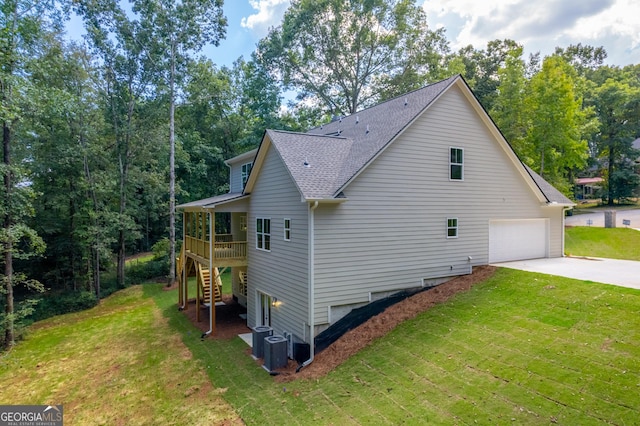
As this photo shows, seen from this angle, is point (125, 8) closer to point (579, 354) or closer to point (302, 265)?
point (302, 265)

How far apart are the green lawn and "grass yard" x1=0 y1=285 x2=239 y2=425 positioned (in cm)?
5

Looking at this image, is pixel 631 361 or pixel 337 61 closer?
pixel 631 361

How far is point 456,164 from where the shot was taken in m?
12.3

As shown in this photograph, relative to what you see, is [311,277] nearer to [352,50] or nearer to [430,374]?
[430,374]

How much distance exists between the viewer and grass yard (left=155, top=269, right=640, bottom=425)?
5902 millimetres

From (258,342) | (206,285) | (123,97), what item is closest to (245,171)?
(206,285)

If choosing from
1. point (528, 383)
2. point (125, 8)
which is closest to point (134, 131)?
point (125, 8)

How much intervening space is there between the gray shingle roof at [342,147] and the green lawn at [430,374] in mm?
4873

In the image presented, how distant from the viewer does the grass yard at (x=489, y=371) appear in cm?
590

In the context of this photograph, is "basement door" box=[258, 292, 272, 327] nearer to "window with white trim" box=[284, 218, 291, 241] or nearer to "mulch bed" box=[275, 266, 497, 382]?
"window with white trim" box=[284, 218, 291, 241]

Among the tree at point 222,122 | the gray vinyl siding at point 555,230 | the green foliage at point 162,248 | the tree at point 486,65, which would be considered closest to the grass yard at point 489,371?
the gray vinyl siding at point 555,230

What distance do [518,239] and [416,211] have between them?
5836 mm

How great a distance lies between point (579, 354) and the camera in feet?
22.1

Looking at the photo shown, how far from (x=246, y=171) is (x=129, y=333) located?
9.10m
